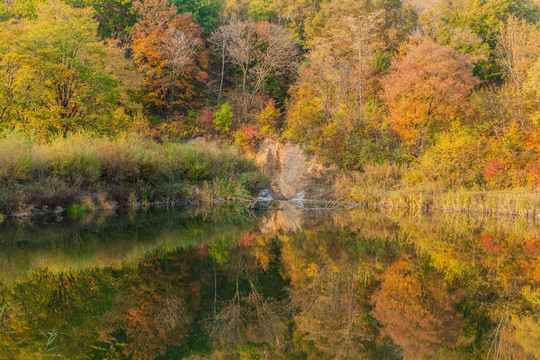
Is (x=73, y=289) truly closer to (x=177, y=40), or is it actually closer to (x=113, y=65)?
(x=113, y=65)

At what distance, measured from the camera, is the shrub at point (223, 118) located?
3186 cm

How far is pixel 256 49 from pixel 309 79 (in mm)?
7996

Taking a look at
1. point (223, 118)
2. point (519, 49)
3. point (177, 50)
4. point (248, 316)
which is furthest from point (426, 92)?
point (248, 316)

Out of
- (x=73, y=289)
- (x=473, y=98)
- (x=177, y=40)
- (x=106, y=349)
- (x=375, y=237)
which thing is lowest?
(x=375, y=237)

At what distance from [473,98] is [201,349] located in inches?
1025

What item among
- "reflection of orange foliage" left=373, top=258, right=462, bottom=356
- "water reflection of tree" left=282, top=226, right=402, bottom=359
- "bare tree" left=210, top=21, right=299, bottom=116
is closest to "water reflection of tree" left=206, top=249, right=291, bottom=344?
"water reflection of tree" left=282, top=226, right=402, bottom=359

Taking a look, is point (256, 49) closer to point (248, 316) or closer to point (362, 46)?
point (362, 46)

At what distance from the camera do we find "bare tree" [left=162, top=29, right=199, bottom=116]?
101 feet

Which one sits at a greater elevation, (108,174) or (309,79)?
(309,79)

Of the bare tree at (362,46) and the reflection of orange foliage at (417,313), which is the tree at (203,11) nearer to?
the bare tree at (362,46)

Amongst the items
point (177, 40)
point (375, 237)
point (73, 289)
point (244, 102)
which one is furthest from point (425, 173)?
point (177, 40)

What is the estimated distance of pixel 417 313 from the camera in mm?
5445

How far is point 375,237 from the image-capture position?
1131cm

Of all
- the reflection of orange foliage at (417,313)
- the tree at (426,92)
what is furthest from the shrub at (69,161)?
the tree at (426,92)
